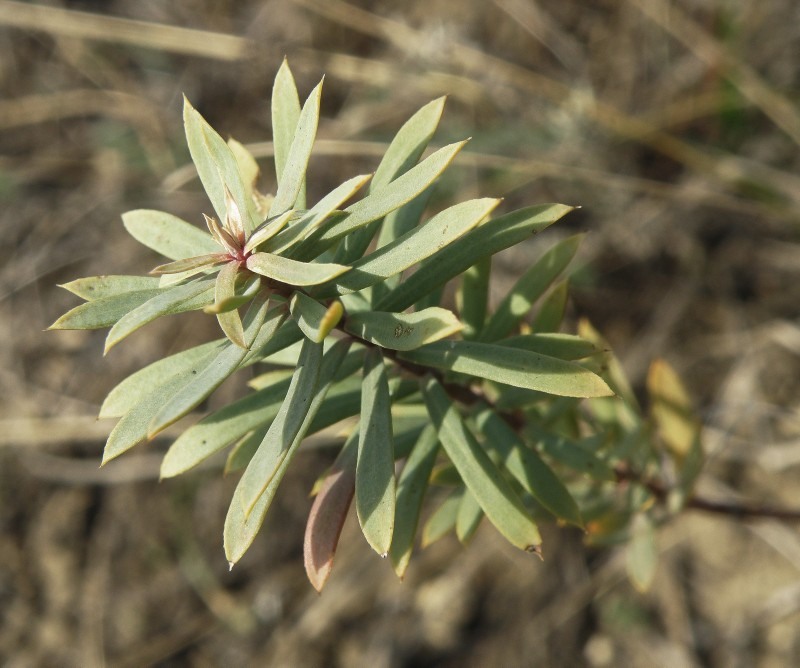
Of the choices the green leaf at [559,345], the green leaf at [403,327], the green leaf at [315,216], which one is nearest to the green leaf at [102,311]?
the green leaf at [315,216]

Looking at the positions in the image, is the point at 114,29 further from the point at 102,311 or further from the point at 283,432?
the point at 283,432

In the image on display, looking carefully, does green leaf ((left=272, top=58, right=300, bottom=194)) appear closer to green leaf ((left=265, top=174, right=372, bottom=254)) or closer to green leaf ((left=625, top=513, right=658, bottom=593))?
green leaf ((left=265, top=174, right=372, bottom=254))

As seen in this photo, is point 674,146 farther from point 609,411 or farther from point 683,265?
point 609,411

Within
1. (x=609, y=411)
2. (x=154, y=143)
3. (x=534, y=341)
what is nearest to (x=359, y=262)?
(x=534, y=341)

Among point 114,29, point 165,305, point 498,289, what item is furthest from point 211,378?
point 114,29

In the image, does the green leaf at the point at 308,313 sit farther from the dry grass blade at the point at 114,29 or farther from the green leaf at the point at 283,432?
the dry grass blade at the point at 114,29

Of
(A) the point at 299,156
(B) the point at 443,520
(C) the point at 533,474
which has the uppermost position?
(A) the point at 299,156

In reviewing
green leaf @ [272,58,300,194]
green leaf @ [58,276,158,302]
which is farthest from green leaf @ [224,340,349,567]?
green leaf @ [272,58,300,194]
